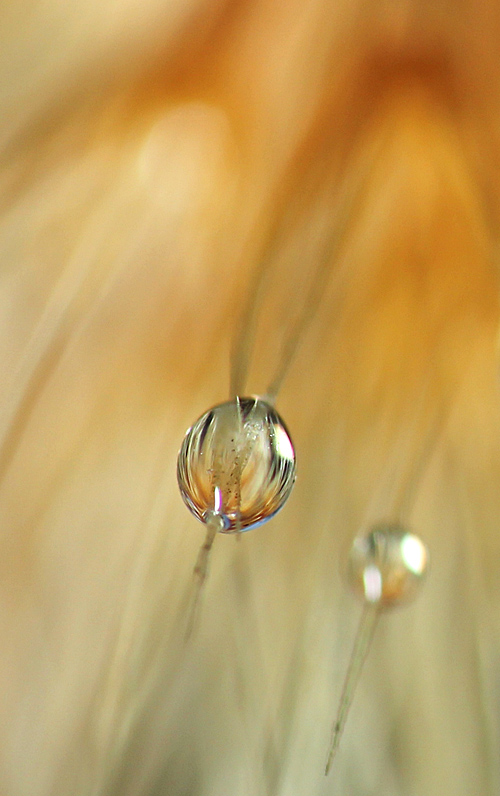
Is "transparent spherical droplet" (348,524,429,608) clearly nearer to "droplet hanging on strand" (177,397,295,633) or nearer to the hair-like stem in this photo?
the hair-like stem

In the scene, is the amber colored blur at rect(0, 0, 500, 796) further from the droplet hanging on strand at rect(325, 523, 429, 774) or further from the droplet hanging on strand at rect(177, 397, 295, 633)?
the droplet hanging on strand at rect(177, 397, 295, 633)

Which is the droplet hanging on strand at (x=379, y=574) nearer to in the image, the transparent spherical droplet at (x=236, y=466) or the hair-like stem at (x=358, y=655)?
the hair-like stem at (x=358, y=655)

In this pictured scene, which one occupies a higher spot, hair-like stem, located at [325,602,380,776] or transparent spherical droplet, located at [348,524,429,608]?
transparent spherical droplet, located at [348,524,429,608]

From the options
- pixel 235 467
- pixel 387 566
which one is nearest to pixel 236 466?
pixel 235 467

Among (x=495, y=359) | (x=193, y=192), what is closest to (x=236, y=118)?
(x=193, y=192)

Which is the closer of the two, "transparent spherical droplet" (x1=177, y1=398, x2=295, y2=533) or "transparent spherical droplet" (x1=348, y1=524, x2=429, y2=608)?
"transparent spherical droplet" (x1=177, y1=398, x2=295, y2=533)

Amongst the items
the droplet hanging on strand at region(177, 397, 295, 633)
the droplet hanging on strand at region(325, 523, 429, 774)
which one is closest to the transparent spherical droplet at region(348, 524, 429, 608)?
the droplet hanging on strand at region(325, 523, 429, 774)

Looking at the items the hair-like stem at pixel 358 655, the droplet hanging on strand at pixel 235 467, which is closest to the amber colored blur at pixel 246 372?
the hair-like stem at pixel 358 655

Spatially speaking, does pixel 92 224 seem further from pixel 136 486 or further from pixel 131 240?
pixel 136 486
